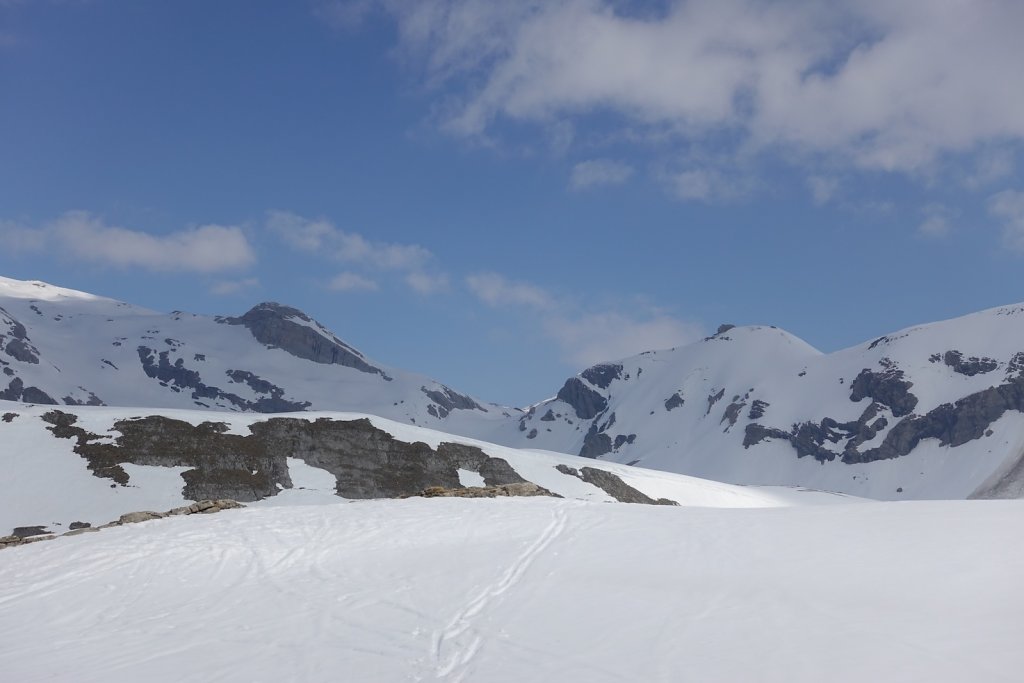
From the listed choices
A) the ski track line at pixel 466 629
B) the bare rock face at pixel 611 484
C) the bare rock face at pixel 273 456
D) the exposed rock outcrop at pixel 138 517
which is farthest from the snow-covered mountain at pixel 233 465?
the ski track line at pixel 466 629

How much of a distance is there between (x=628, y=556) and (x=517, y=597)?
4.45m

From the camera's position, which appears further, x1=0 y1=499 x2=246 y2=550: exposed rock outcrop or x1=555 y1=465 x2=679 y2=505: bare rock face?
x1=555 y1=465 x2=679 y2=505: bare rock face

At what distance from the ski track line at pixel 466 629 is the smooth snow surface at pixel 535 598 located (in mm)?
61

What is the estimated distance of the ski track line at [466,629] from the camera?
47.7ft

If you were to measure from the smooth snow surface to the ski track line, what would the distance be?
0.06 m

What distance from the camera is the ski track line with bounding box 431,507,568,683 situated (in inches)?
573

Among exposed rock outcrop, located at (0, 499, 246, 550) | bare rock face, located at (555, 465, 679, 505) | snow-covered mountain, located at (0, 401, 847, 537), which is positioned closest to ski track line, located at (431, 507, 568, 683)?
exposed rock outcrop, located at (0, 499, 246, 550)

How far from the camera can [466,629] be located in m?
16.8

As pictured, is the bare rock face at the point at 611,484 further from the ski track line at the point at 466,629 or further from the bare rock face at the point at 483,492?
the ski track line at the point at 466,629

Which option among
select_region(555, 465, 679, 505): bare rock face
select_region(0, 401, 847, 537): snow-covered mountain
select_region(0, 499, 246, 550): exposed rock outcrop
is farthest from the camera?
select_region(555, 465, 679, 505): bare rock face

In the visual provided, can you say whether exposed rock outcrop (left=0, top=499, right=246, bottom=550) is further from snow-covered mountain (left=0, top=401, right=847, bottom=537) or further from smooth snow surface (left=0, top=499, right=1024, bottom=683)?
snow-covered mountain (left=0, top=401, right=847, bottom=537)

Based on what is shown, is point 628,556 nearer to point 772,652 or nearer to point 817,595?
point 817,595

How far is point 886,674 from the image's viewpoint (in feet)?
42.2

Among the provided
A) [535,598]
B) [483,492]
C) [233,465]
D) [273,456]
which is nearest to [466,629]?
[535,598]
